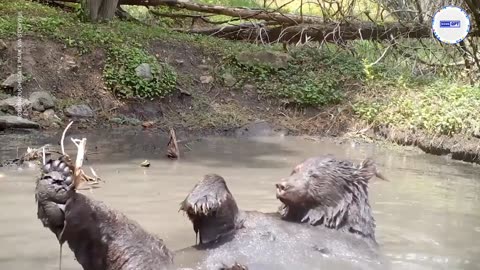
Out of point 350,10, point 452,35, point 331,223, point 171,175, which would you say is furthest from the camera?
point 350,10

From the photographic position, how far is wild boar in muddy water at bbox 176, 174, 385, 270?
3613mm

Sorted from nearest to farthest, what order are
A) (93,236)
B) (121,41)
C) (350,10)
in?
(93,236) < (121,41) < (350,10)

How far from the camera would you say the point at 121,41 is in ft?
33.1

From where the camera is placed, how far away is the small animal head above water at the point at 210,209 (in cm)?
363

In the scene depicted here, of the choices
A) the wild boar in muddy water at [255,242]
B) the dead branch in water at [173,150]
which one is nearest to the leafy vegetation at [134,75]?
the dead branch in water at [173,150]

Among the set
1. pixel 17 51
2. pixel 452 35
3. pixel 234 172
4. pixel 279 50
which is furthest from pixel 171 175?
pixel 452 35

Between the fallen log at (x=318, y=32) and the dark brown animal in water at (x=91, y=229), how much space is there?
899cm

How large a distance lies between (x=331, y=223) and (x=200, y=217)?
903 mm

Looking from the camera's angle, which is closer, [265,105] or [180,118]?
[180,118]

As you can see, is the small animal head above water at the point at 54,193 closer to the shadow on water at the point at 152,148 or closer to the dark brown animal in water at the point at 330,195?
the dark brown animal in water at the point at 330,195

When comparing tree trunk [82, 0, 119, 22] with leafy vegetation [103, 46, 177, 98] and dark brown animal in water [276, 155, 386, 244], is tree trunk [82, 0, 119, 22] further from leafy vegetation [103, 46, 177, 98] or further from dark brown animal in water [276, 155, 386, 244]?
dark brown animal in water [276, 155, 386, 244]

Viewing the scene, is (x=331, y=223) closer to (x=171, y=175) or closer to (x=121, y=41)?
(x=171, y=175)

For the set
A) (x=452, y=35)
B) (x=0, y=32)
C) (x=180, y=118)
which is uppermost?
(x=452, y=35)

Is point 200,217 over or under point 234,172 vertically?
over
